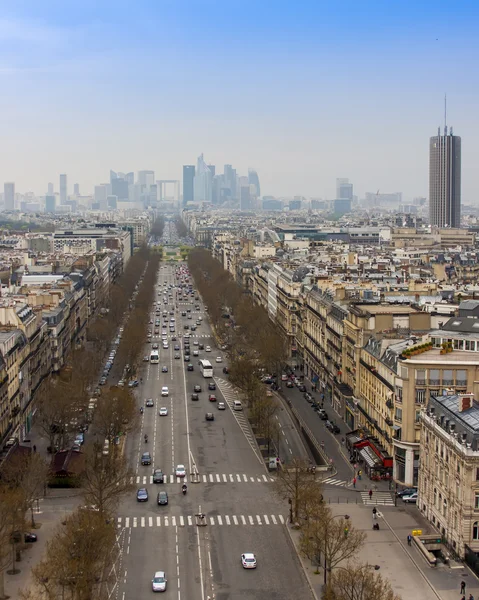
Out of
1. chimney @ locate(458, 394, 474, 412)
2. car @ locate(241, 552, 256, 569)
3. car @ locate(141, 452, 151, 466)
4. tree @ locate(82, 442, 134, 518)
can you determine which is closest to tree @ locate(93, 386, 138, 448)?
car @ locate(141, 452, 151, 466)

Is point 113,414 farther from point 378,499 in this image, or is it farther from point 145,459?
point 378,499

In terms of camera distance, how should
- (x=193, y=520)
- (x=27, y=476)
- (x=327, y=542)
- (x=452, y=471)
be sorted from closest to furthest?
(x=327, y=542) → (x=452, y=471) → (x=27, y=476) → (x=193, y=520)

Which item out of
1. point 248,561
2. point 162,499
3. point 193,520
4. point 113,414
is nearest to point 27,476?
point 162,499

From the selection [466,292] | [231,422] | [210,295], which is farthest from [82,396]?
[210,295]

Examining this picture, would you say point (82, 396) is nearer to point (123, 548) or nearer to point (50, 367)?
point (50, 367)

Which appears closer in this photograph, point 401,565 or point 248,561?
point 248,561

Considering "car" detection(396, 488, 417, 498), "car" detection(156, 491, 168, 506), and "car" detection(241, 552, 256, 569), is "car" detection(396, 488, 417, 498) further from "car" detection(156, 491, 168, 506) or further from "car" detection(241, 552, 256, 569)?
"car" detection(241, 552, 256, 569)

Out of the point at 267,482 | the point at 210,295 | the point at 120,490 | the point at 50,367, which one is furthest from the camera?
the point at 210,295
